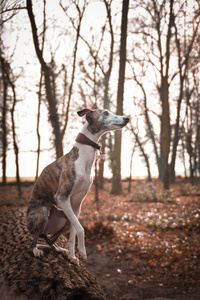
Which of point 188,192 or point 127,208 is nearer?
point 127,208

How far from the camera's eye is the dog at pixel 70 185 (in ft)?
13.0

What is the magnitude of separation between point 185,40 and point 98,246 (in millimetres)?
17682

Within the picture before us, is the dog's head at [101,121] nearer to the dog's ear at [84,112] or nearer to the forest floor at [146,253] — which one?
the dog's ear at [84,112]

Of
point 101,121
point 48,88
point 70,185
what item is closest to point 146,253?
point 70,185

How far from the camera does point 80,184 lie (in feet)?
13.3

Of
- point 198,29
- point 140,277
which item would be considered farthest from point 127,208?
point 198,29

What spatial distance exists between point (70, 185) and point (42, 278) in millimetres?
1254

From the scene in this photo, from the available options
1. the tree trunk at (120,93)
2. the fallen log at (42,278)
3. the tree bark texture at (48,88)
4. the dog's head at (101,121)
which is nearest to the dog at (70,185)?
the dog's head at (101,121)

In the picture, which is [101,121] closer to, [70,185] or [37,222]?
[70,185]

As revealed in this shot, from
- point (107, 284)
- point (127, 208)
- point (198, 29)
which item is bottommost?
point (107, 284)

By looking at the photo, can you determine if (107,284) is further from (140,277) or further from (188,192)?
(188,192)

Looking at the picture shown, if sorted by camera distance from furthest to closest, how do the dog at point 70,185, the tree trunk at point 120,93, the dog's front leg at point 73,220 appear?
1. the tree trunk at point 120,93
2. the dog at point 70,185
3. the dog's front leg at point 73,220

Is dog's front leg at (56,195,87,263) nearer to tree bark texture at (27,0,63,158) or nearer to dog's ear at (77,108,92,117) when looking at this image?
dog's ear at (77,108,92,117)

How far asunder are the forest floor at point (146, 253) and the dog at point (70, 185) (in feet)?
7.18
